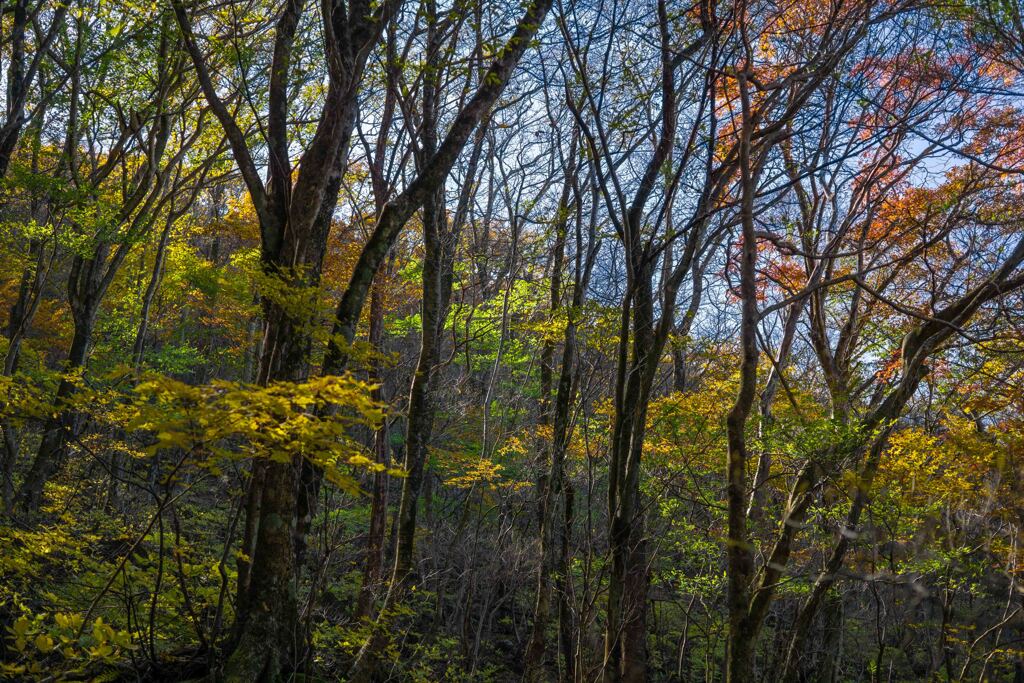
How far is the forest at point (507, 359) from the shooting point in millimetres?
4680

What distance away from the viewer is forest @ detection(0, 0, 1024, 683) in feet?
15.4

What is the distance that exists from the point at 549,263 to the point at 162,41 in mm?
6933

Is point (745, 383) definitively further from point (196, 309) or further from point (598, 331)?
point (196, 309)

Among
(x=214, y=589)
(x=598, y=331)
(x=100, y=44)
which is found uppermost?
(x=100, y=44)

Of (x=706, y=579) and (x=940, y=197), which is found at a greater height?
(x=940, y=197)

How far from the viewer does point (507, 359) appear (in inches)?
517

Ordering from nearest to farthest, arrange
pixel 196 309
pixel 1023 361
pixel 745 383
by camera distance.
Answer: pixel 745 383
pixel 1023 361
pixel 196 309

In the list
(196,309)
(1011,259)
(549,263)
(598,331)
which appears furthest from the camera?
(196,309)

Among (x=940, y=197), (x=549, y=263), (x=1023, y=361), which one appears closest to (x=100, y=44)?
(x=549, y=263)

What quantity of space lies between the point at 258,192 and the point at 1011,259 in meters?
6.66

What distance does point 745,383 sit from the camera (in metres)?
4.00

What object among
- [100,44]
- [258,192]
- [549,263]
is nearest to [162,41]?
[100,44]

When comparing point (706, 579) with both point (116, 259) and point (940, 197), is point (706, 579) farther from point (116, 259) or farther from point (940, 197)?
point (116, 259)

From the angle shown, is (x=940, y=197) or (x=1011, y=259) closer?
(x=1011, y=259)
